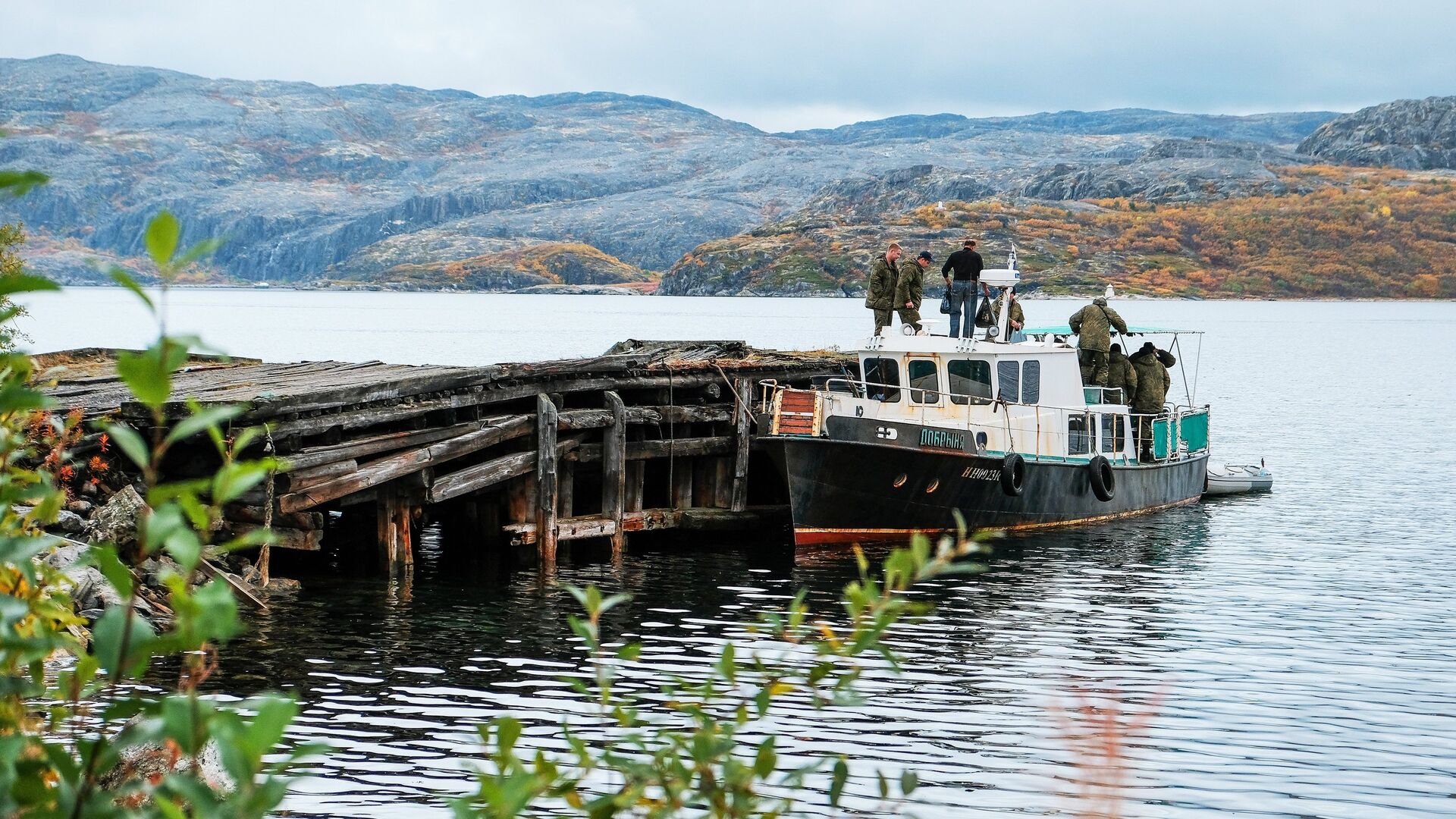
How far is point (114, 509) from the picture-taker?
51.4 ft

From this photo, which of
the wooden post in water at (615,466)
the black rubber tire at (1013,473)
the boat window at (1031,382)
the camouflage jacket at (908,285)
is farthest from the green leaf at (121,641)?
the camouflage jacket at (908,285)

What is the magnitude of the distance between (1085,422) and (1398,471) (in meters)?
16.7

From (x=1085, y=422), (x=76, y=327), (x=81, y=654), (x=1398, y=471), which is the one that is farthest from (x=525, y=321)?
(x=81, y=654)

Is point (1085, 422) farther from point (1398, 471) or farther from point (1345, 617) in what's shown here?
point (1398, 471)

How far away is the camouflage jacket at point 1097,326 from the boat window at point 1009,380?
9.35 feet

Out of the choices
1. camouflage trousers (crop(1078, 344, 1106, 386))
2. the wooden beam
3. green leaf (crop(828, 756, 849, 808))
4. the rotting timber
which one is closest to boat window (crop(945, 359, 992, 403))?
the rotting timber

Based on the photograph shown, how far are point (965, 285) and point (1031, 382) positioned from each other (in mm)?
1964

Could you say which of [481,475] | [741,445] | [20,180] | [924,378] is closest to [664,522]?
[741,445]

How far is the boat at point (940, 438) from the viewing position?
22.4m

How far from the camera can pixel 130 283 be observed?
2893 millimetres

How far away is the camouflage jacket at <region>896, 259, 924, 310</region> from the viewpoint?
2431 centimetres

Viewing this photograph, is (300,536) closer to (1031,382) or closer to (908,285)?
(908,285)

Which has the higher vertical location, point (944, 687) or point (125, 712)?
point (125, 712)

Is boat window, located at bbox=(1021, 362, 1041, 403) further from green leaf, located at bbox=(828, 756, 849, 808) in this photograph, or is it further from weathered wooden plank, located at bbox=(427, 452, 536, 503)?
green leaf, located at bbox=(828, 756, 849, 808)
